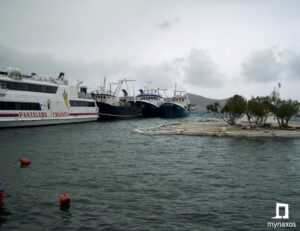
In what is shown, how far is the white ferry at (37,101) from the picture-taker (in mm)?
53750

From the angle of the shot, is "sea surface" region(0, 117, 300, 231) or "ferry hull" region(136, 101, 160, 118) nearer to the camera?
"sea surface" region(0, 117, 300, 231)

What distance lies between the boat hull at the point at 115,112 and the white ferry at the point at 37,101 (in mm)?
22083

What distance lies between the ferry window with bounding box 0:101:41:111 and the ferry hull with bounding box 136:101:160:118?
232 ft

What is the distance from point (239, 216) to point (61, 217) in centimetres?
749

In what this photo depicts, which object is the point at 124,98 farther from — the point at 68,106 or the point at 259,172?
the point at 259,172

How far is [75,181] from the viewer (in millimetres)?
19688

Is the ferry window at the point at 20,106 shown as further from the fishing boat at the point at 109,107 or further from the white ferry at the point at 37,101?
the fishing boat at the point at 109,107

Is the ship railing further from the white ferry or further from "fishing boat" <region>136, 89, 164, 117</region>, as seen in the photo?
"fishing boat" <region>136, 89, 164, 117</region>

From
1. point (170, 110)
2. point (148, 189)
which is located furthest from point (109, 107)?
point (148, 189)

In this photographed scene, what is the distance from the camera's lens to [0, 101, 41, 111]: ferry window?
52.7m

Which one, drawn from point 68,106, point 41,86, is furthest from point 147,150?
point 68,106

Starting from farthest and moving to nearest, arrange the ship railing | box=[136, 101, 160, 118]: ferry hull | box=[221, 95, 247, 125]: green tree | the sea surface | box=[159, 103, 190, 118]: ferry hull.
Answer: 1. box=[136, 101, 160, 118]: ferry hull
2. box=[159, 103, 190, 118]: ferry hull
3. box=[221, 95, 247, 125]: green tree
4. the ship railing
5. the sea surface

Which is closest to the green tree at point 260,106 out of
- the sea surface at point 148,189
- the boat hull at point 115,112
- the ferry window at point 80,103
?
the sea surface at point 148,189

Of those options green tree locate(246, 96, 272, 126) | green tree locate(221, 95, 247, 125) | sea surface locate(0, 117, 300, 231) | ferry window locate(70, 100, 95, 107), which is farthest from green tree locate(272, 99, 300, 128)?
ferry window locate(70, 100, 95, 107)
